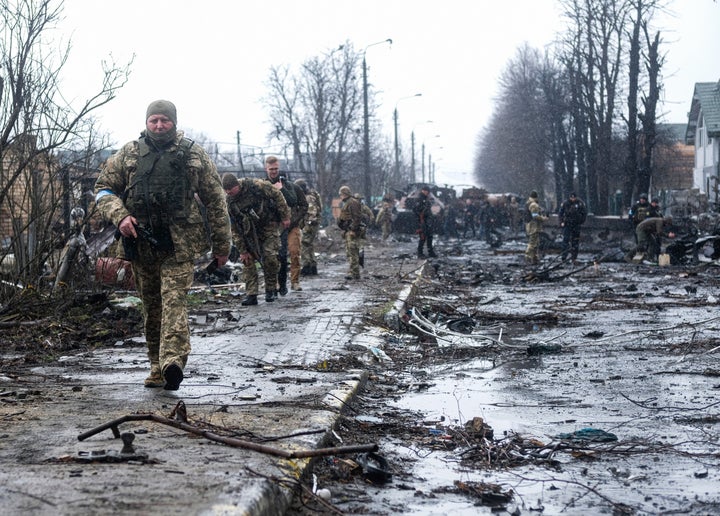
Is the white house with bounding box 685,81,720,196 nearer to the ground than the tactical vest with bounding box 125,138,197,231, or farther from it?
farther from it

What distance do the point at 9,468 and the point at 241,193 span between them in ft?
26.5

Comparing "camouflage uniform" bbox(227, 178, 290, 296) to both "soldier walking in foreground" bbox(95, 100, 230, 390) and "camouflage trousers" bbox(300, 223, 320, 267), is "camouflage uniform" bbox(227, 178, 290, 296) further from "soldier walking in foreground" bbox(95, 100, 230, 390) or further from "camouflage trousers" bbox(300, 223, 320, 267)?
"soldier walking in foreground" bbox(95, 100, 230, 390)

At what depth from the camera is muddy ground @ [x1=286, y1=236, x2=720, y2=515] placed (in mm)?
3922

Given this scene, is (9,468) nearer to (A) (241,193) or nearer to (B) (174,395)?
(B) (174,395)

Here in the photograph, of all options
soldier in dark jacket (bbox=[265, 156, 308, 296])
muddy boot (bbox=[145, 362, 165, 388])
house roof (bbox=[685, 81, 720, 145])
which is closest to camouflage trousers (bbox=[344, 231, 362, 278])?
soldier in dark jacket (bbox=[265, 156, 308, 296])

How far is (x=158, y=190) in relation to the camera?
5.77 m

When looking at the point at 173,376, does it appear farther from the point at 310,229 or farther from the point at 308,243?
the point at 308,243

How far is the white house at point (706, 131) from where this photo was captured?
1791 inches

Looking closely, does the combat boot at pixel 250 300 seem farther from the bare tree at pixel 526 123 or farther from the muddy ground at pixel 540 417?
the bare tree at pixel 526 123

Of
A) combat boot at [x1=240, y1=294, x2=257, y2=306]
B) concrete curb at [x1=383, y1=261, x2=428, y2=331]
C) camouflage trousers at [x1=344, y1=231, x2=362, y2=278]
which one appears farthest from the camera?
camouflage trousers at [x1=344, y1=231, x2=362, y2=278]

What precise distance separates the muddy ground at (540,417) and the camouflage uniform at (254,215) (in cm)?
211

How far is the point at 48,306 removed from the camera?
31.7ft

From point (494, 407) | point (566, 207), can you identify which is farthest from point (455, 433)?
point (566, 207)

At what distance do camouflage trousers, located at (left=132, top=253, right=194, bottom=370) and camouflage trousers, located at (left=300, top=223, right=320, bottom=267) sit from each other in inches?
410
